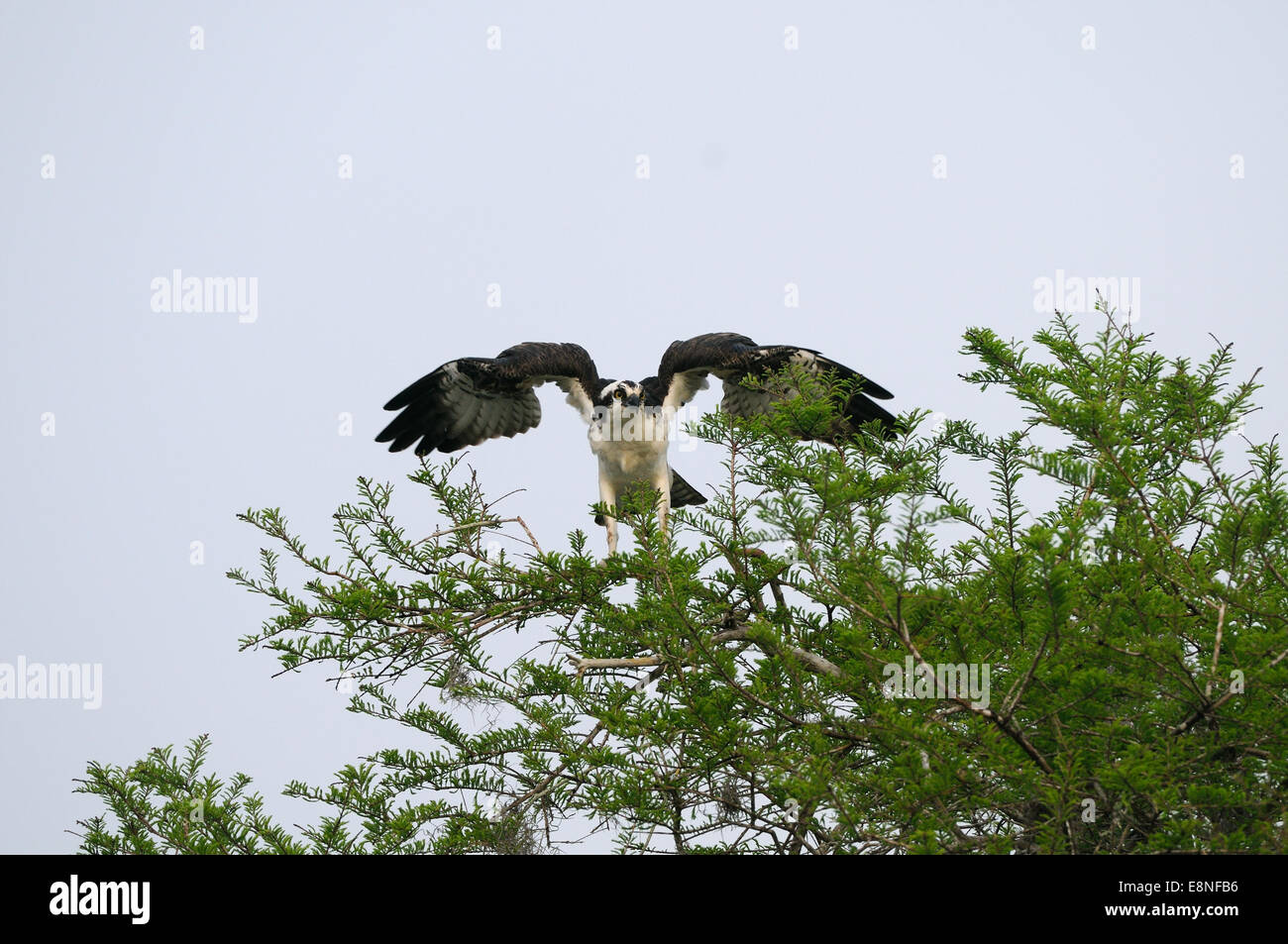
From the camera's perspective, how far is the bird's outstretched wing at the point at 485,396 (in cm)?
778

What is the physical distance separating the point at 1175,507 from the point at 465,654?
2.96 meters

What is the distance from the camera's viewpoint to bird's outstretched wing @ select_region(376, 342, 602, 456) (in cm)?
778

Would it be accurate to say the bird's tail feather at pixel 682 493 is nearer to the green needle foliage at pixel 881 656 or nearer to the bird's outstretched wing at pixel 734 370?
the bird's outstretched wing at pixel 734 370

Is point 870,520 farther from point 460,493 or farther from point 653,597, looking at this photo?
point 460,493

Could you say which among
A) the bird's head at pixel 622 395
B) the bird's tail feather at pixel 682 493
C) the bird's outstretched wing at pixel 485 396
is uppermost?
the bird's outstretched wing at pixel 485 396

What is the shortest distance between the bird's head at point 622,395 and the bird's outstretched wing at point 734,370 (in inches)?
10.5

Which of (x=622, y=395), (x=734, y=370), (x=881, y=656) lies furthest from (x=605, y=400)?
(x=881, y=656)

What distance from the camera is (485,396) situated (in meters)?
8.25

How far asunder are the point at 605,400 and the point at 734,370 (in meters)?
0.89

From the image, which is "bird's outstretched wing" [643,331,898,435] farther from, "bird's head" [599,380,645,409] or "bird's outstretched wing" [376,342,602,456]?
"bird's outstretched wing" [376,342,602,456]

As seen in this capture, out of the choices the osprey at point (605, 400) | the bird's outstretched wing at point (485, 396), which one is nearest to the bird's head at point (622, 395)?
the osprey at point (605, 400)

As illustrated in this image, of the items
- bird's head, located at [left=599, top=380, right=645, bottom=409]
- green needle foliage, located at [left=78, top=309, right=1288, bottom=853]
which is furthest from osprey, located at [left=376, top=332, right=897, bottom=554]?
green needle foliage, located at [left=78, top=309, right=1288, bottom=853]
